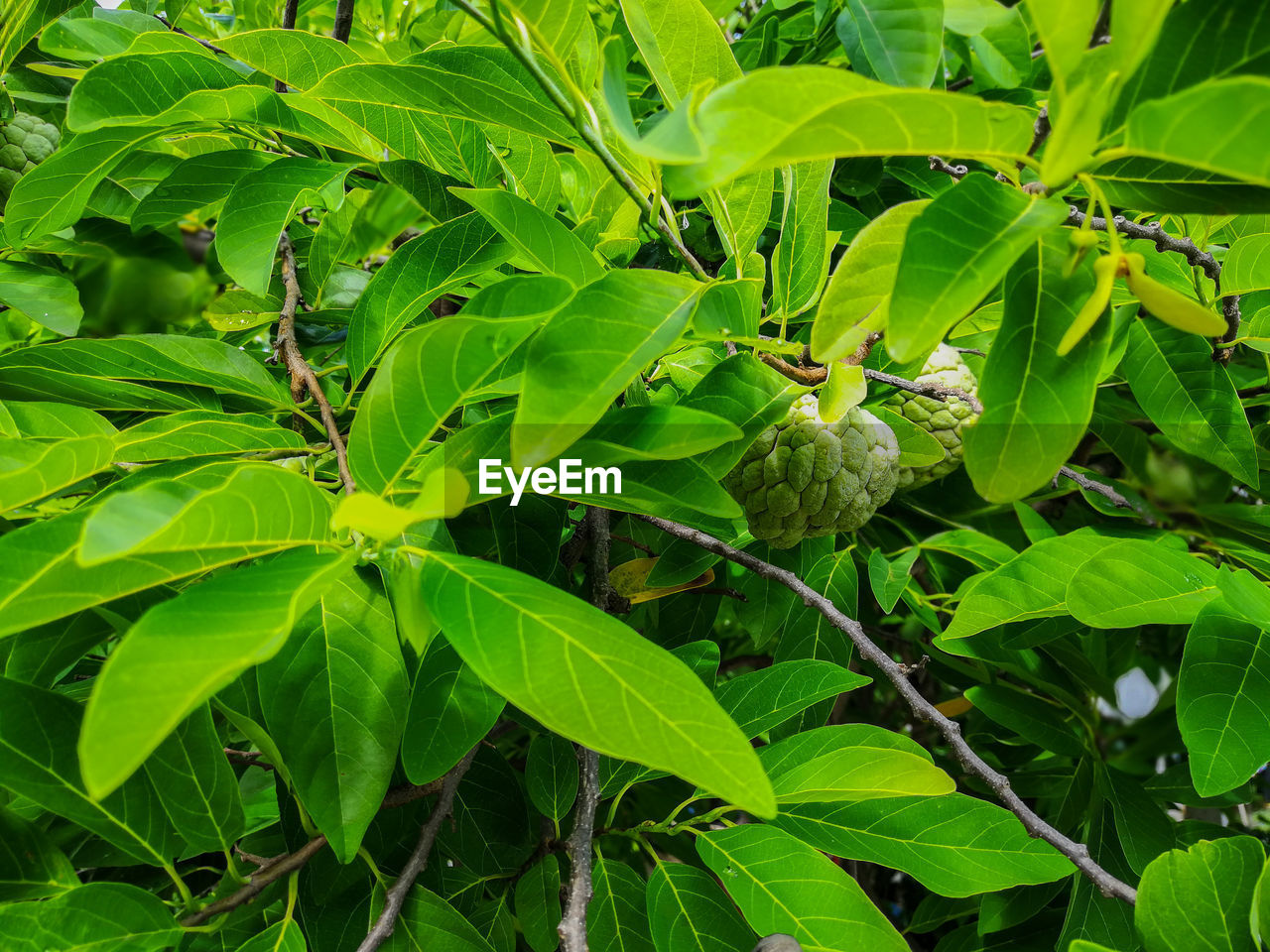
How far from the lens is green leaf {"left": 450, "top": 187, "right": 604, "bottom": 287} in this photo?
2.23 feet

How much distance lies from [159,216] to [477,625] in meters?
0.86

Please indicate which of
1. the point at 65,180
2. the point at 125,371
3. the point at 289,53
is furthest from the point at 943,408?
the point at 65,180

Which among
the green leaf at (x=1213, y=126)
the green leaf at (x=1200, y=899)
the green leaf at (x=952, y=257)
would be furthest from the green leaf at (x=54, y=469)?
the green leaf at (x=1200, y=899)

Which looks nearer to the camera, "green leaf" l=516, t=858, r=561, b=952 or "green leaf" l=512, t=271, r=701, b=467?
"green leaf" l=512, t=271, r=701, b=467

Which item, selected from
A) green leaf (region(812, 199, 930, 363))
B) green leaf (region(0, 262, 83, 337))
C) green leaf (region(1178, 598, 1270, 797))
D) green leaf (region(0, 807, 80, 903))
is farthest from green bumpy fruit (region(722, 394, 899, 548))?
green leaf (region(0, 262, 83, 337))

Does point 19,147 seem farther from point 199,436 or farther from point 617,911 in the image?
point 617,911

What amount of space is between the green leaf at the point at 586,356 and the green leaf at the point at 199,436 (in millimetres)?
406

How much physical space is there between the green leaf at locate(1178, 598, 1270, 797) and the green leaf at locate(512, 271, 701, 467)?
65cm

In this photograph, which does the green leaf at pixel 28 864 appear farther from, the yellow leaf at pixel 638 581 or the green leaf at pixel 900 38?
the green leaf at pixel 900 38

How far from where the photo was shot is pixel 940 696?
201 centimetres

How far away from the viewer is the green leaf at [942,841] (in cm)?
78

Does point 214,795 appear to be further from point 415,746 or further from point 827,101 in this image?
point 827,101

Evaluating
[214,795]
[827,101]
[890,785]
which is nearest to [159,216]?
[214,795]

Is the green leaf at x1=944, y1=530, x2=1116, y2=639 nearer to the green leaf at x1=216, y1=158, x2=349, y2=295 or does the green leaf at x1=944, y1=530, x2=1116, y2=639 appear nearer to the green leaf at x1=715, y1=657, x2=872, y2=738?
the green leaf at x1=715, y1=657, x2=872, y2=738
